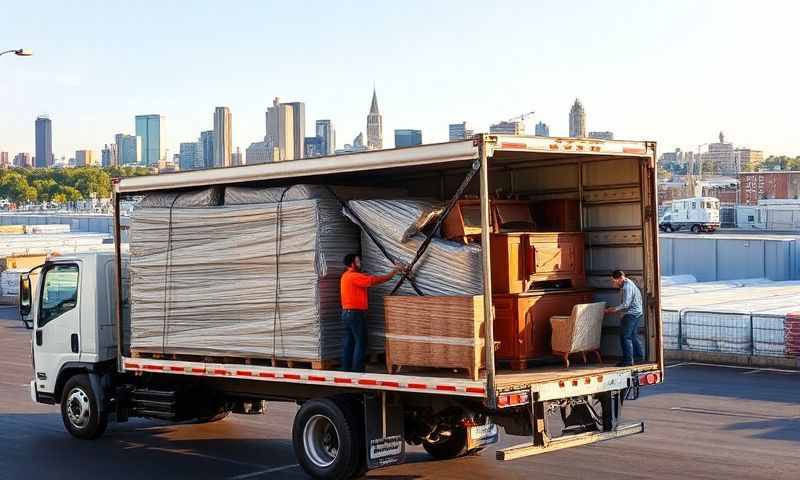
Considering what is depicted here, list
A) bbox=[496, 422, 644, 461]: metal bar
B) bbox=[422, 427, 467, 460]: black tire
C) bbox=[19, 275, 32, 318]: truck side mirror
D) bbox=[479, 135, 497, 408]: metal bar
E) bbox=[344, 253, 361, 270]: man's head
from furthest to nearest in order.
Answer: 1. bbox=[19, 275, 32, 318]: truck side mirror
2. bbox=[422, 427, 467, 460]: black tire
3. bbox=[344, 253, 361, 270]: man's head
4. bbox=[496, 422, 644, 461]: metal bar
5. bbox=[479, 135, 497, 408]: metal bar

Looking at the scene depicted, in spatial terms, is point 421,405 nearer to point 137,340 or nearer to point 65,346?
point 137,340

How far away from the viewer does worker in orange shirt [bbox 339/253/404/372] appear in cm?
1165

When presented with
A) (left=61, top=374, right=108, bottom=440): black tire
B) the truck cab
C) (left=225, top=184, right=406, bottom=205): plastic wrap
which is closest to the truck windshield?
the truck cab

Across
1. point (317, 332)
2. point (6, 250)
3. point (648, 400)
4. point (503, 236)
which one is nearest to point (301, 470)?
point (317, 332)

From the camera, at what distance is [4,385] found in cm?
2067

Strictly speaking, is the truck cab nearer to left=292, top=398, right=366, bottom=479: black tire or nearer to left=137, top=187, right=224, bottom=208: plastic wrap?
left=137, top=187, right=224, bottom=208: plastic wrap

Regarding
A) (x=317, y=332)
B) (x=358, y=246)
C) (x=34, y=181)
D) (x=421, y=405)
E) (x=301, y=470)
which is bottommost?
(x=301, y=470)

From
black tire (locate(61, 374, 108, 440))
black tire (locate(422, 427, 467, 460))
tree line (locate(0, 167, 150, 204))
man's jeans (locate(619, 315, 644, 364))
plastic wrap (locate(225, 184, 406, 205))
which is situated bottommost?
black tire (locate(422, 427, 467, 460))

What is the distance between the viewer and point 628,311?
12055 mm

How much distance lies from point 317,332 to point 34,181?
190m

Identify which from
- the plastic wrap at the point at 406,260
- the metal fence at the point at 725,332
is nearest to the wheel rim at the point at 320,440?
the plastic wrap at the point at 406,260

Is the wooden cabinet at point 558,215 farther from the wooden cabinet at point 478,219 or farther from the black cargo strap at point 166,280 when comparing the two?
the black cargo strap at point 166,280

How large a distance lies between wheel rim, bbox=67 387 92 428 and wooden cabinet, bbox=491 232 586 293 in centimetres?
633

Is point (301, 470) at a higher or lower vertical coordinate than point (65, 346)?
lower
